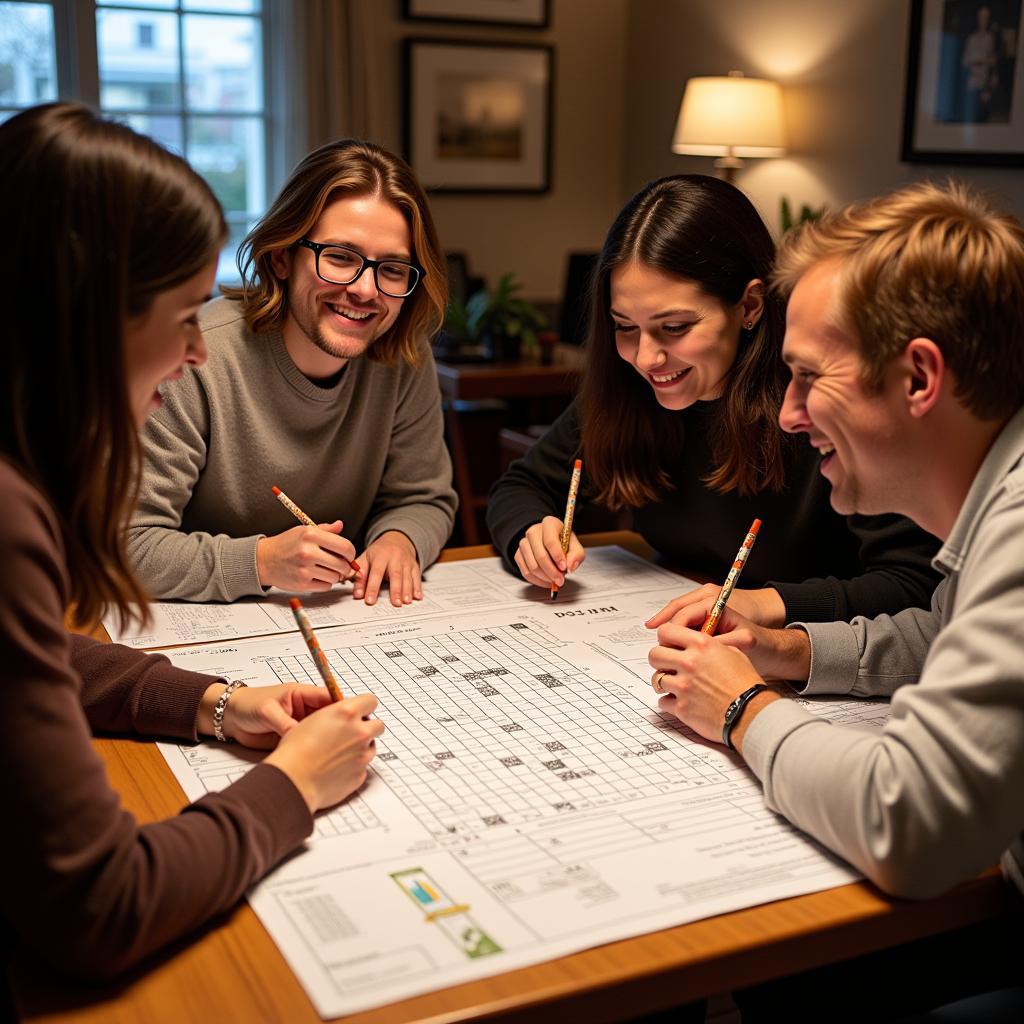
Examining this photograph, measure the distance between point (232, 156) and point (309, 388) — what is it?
391 centimetres

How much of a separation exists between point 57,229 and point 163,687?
1.75 feet

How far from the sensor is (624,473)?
6.03ft

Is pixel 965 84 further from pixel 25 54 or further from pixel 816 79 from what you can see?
pixel 25 54

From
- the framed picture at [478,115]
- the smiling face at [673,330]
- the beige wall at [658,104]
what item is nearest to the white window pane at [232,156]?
the beige wall at [658,104]

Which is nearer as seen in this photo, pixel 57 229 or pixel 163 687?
pixel 57 229

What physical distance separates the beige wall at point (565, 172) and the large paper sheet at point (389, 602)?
416 cm

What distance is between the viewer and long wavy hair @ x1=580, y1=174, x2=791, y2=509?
1624mm

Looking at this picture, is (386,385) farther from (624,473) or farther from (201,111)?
(201,111)

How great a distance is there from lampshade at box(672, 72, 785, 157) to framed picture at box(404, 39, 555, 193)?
1300 mm

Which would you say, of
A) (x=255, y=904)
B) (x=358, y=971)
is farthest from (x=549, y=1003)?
(x=255, y=904)

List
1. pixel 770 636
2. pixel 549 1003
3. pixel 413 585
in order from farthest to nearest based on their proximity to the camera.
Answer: pixel 413 585, pixel 770 636, pixel 549 1003

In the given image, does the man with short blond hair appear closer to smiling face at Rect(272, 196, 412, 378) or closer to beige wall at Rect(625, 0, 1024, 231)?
smiling face at Rect(272, 196, 412, 378)

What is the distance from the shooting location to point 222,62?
17.1 feet

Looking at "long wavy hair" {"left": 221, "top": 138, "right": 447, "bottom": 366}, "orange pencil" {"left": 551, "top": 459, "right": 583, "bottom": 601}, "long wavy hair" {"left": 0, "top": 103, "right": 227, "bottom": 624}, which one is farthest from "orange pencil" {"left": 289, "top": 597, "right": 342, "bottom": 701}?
"long wavy hair" {"left": 221, "top": 138, "right": 447, "bottom": 366}
